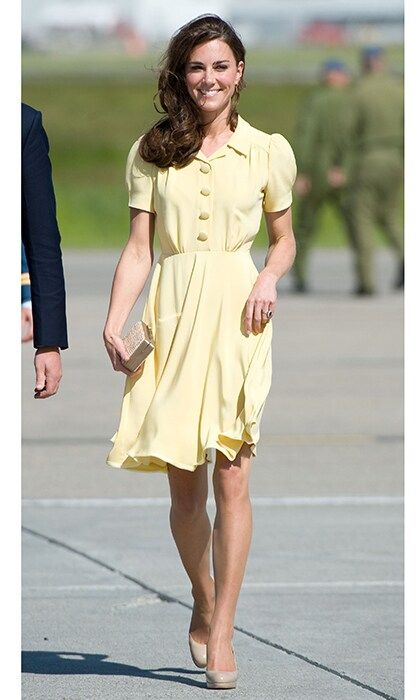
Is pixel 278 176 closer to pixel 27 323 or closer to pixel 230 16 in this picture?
pixel 27 323

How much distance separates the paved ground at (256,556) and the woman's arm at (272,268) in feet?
3.38

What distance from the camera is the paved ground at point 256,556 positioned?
4957 mm

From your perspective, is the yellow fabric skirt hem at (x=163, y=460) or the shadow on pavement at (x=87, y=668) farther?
the shadow on pavement at (x=87, y=668)

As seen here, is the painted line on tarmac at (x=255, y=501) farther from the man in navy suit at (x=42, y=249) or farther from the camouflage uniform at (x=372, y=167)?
the camouflage uniform at (x=372, y=167)

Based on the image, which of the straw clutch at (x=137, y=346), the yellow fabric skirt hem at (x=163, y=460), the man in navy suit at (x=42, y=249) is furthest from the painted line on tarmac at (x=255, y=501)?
the man in navy suit at (x=42, y=249)

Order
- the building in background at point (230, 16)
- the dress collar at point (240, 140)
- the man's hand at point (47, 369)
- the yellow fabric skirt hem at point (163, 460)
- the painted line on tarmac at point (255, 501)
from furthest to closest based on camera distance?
the building in background at point (230, 16) < the painted line on tarmac at point (255, 501) < the dress collar at point (240, 140) < the yellow fabric skirt hem at point (163, 460) < the man's hand at point (47, 369)

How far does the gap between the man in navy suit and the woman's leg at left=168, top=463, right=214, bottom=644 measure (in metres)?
0.65

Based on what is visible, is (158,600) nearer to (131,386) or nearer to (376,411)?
(131,386)

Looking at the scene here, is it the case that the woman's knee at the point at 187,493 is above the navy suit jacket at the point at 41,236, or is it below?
below

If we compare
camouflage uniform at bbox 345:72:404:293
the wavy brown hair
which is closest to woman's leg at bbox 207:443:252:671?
the wavy brown hair

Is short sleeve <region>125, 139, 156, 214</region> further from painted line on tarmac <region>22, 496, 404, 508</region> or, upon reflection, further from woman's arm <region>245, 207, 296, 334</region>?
painted line on tarmac <region>22, 496, 404, 508</region>

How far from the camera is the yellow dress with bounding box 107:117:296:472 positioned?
15.3ft

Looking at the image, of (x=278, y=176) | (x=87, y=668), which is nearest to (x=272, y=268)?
(x=278, y=176)
